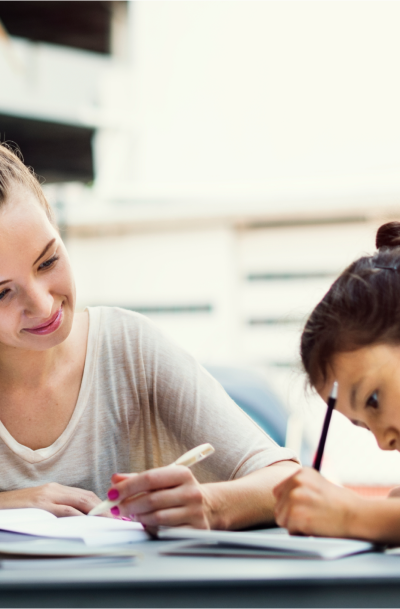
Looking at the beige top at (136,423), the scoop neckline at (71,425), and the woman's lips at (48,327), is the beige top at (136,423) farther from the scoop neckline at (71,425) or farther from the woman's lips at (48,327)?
the woman's lips at (48,327)

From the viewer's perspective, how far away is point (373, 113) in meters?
7.65

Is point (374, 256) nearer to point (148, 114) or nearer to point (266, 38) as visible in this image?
point (148, 114)

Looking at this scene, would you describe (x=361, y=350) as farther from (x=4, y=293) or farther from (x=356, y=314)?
(x=4, y=293)

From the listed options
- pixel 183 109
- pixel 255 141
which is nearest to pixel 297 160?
pixel 255 141

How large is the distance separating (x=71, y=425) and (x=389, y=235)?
583mm

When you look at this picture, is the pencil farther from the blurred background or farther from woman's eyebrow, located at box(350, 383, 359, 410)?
the blurred background

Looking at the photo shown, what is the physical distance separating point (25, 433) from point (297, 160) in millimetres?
6997

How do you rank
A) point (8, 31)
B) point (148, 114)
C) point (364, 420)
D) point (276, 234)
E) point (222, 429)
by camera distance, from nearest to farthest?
point (364, 420) < point (222, 429) < point (8, 31) < point (276, 234) < point (148, 114)

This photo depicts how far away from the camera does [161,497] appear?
0.69m

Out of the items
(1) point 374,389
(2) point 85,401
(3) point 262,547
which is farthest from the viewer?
(2) point 85,401

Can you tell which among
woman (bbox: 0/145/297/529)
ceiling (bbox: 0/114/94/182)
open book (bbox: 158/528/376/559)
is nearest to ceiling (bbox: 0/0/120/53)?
ceiling (bbox: 0/114/94/182)

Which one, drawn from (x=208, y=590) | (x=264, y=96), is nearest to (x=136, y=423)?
(x=208, y=590)

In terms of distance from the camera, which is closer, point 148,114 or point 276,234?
point 276,234

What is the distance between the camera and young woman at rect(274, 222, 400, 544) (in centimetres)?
76
